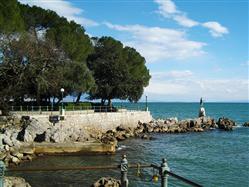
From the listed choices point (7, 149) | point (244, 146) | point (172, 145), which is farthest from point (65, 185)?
point (244, 146)

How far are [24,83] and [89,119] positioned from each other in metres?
8.04

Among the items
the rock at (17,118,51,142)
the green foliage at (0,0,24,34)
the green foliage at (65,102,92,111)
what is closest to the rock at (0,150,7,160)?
the rock at (17,118,51,142)

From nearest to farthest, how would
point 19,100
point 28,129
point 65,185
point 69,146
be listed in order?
point 65,185 → point 69,146 → point 28,129 → point 19,100

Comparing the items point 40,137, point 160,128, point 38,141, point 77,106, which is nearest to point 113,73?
point 77,106

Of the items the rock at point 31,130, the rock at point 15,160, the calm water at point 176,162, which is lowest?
the calm water at point 176,162

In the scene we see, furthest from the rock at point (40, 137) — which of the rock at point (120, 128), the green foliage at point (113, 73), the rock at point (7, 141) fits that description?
the green foliage at point (113, 73)

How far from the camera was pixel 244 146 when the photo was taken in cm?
4444

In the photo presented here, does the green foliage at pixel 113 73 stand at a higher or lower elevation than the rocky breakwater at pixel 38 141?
higher

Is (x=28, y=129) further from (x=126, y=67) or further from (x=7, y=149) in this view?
(x=126, y=67)

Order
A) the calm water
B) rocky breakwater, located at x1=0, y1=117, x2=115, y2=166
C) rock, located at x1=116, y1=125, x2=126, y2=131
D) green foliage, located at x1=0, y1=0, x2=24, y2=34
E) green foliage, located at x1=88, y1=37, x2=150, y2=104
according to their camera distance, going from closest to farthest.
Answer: the calm water
rocky breakwater, located at x1=0, y1=117, x2=115, y2=166
green foliage, located at x1=0, y1=0, x2=24, y2=34
rock, located at x1=116, y1=125, x2=126, y2=131
green foliage, located at x1=88, y1=37, x2=150, y2=104

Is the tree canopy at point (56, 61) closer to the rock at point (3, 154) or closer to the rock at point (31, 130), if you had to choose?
the rock at point (31, 130)

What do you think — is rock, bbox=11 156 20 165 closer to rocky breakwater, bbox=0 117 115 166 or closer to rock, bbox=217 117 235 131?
rocky breakwater, bbox=0 117 115 166

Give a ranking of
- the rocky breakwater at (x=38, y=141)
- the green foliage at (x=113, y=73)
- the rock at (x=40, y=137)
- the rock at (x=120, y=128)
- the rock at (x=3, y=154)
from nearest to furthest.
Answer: the rock at (x=3, y=154) → the rocky breakwater at (x=38, y=141) → the rock at (x=40, y=137) → the rock at (x=120, y=128) → the green foliage at (x=113, y=73)

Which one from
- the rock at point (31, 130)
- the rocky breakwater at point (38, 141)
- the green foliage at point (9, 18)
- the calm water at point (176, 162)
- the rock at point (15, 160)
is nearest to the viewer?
the calm water at point (176, 162)
